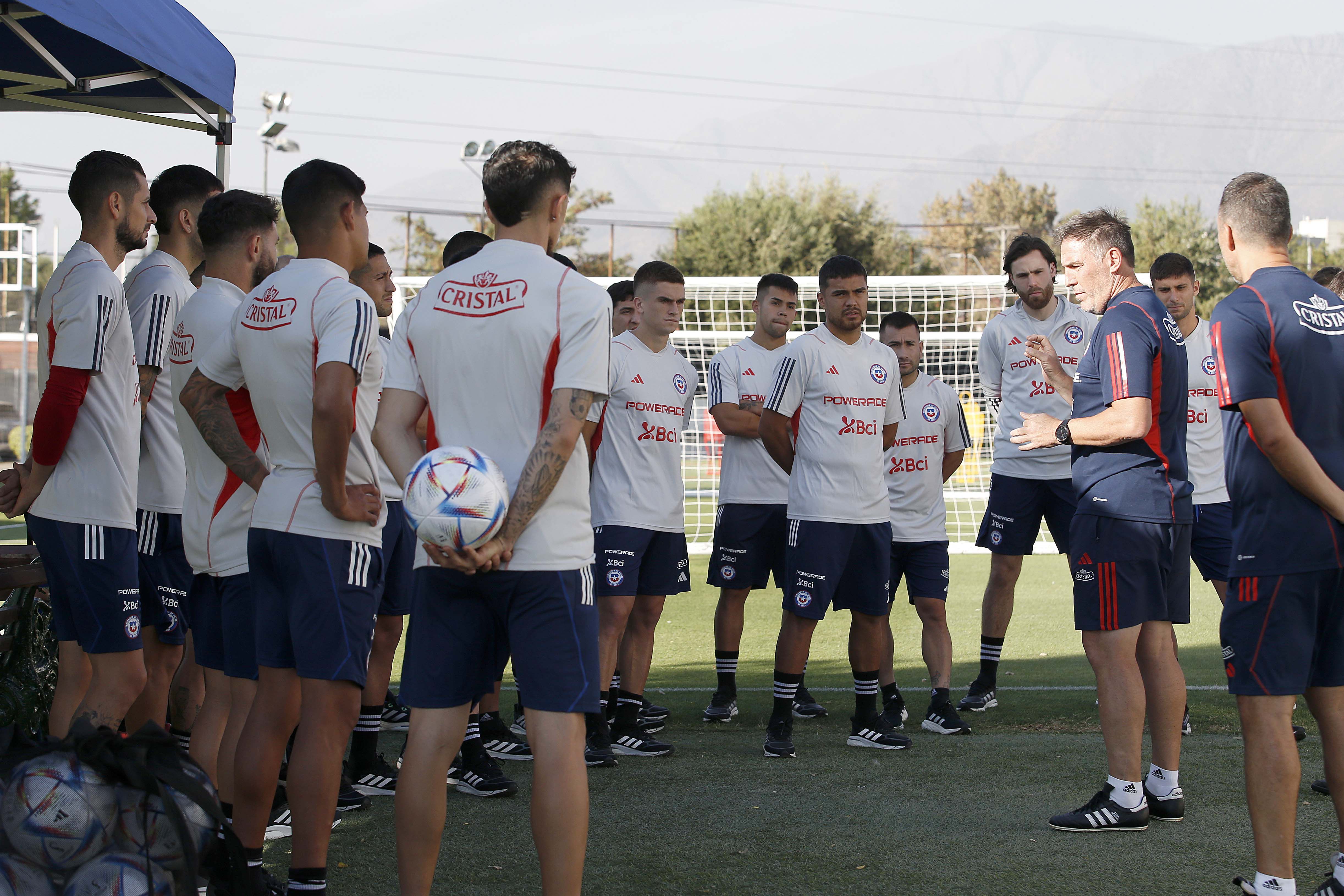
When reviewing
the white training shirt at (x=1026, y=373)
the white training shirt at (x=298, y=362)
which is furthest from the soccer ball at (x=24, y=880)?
the white training shirt at (x=1026, y=373)

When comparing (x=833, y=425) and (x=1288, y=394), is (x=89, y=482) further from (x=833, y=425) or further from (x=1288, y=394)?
(x=1288, y=394)

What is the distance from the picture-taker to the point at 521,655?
2.90 m

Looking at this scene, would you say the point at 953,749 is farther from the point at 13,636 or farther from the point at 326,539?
the point at 13,636

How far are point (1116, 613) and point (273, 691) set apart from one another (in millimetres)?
2902

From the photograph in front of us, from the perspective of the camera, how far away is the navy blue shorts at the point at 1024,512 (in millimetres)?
6594

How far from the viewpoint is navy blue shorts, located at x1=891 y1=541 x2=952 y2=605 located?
252 inches

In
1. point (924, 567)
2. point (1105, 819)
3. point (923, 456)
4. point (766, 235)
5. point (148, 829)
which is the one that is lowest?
point (1105, 819)

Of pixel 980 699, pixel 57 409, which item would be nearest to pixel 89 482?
pixel 57 409

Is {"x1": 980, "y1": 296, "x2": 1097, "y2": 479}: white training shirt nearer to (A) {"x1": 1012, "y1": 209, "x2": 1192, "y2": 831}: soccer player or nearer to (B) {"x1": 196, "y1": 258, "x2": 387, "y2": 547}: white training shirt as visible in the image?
(A) {"x1": 1012, "y1": 209, "x2": 1192, "y2": 831}: soccer player

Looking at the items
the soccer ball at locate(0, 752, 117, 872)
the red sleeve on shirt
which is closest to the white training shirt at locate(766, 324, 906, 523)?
the red sleeve on shirt

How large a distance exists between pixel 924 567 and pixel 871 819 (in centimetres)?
235

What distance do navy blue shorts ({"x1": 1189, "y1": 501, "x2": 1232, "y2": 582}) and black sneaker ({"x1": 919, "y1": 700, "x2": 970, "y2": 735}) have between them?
Result: 1.60m

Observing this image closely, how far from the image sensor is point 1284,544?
3297mm

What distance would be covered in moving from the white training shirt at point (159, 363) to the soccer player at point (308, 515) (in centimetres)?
100
